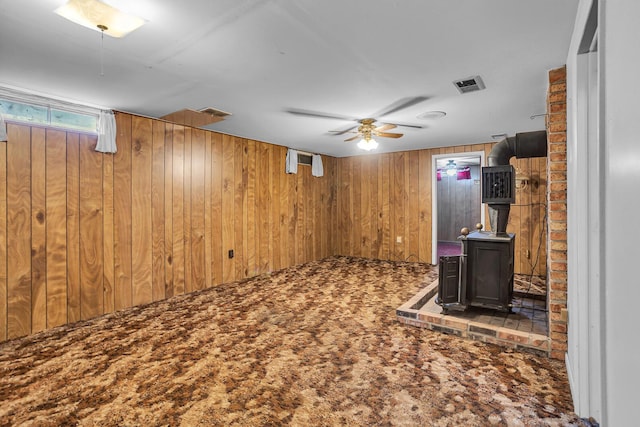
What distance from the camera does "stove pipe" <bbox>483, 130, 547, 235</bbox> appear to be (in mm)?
3062

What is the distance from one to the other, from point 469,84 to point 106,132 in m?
3.75

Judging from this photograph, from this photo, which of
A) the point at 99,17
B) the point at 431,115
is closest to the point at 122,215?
the point at 99,17

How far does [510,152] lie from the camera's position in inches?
127

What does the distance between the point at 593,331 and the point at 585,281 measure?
256 millimetres

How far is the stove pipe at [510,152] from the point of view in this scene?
10.0 feet

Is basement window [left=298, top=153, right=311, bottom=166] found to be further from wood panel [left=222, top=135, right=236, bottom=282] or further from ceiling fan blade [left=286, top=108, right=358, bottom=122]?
ceiling fan blade [left=286, top=108, right=358, bottom=122]

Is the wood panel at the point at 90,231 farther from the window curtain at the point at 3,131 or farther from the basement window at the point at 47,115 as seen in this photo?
the window curtain at the point at 3,131

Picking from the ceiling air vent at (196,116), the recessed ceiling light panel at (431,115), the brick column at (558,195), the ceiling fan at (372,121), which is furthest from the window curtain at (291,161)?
the brick column at (558,195)

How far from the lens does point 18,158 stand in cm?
291

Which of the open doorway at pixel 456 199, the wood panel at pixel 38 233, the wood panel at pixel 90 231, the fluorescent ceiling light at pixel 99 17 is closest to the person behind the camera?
the fluorescent ceiling light at pixel 99 17

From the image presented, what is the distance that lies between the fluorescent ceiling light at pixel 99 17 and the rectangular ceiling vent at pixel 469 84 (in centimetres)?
248

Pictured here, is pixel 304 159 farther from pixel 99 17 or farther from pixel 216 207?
pixel 99 17

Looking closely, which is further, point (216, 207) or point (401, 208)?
point (401, 208)

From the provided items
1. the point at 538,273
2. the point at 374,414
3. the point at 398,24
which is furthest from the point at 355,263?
the point at 398,24
